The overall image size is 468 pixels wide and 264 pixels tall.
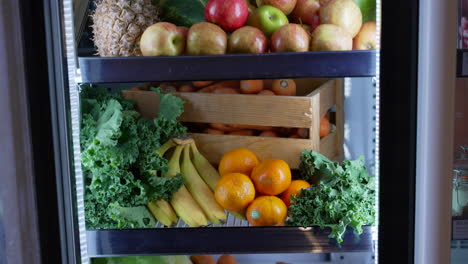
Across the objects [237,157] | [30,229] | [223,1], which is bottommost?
[30,229]

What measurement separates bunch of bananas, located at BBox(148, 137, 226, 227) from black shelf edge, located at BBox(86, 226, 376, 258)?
12cm

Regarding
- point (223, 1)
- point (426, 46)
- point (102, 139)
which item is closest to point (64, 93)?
point (102, 139)

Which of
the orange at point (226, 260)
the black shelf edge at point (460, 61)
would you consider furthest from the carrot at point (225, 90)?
the black shelf edge at point (460, 61)

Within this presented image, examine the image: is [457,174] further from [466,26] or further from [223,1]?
[223,1]

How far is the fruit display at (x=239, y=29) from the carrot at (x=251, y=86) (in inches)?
7.9

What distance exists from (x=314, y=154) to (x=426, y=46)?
47 centimetres

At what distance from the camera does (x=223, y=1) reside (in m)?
1.23

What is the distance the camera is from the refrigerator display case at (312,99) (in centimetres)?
103

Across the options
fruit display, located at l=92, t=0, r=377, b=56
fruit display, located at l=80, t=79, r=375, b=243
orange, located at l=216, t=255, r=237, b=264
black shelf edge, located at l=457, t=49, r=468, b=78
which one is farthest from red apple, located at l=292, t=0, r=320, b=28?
orange, located at l=216, t=255, r=237, b=264

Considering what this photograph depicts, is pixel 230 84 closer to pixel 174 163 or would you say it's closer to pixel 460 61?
pixel 174 163

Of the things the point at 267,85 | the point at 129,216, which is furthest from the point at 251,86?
the point at 129,216

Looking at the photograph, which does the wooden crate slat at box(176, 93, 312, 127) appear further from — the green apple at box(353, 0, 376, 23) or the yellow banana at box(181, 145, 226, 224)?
the green apple at box(353, 0, 376, 23)

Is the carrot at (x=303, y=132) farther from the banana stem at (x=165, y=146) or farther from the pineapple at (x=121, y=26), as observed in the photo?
the pineapple at (x=121, y=26)

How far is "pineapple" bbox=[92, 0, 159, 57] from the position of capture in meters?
1.26
